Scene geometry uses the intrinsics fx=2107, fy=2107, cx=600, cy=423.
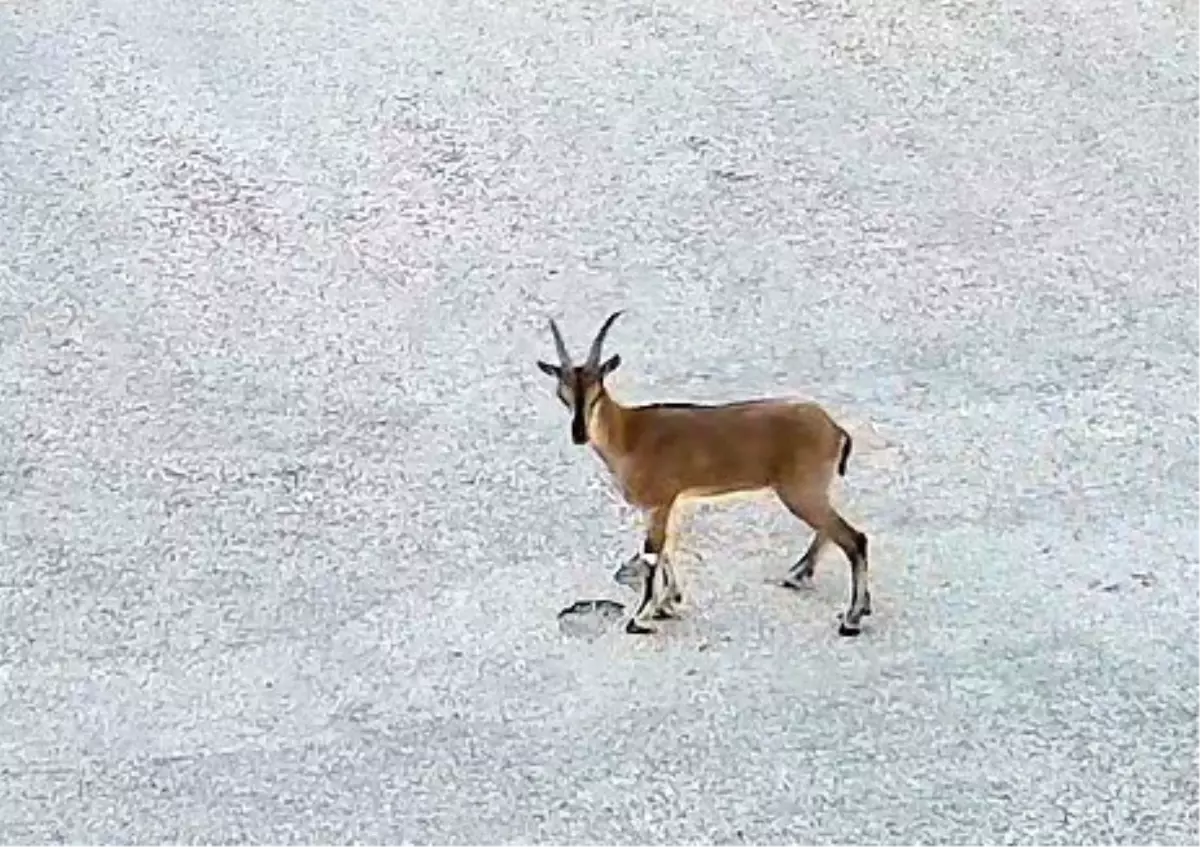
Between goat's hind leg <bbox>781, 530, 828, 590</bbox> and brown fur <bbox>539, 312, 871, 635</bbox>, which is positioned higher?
brown fur <bbox>539, 312, 871, 635</bbox>

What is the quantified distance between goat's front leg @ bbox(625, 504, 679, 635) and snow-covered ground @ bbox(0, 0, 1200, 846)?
0.02 m

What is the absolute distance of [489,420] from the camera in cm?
204

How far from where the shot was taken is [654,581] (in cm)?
171

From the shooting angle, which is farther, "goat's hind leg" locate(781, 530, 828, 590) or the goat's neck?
"goat's hind leg" locate(781, 530, 828, 590)

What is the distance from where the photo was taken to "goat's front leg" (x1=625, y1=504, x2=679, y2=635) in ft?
5.50

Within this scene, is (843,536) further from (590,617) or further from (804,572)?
(590,617)

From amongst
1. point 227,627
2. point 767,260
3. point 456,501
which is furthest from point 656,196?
point 227,627

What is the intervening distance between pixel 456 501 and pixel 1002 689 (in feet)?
1.74

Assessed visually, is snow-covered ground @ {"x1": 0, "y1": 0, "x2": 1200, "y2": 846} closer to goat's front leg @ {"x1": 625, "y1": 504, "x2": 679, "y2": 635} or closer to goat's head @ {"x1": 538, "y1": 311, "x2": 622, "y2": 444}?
goat's front leg @ {"x1": 625, "y1": 504, "x2": 679, "y2": 635}

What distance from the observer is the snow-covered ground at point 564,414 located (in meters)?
1.58

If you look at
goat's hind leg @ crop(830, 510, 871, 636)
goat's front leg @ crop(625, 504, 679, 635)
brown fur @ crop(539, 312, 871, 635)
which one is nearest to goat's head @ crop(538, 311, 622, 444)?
brown fur @ crop(539, 312, 871, 635)

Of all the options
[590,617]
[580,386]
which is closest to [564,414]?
[590,617]

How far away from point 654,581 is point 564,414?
0.36 metres

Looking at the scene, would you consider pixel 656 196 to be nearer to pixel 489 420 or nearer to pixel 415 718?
pixel 489 420
